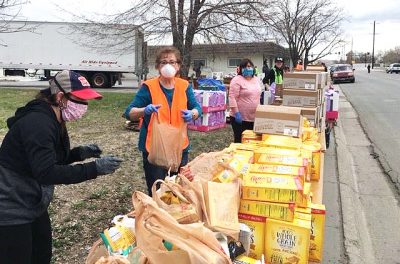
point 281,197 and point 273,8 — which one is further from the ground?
point 273,8

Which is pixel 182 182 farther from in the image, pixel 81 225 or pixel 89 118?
pixel 89 118

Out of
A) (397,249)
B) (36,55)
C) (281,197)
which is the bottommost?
(397,249)

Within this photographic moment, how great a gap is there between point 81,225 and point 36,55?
2331 cm

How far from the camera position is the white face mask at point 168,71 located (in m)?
3.57

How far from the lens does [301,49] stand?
1316 inches

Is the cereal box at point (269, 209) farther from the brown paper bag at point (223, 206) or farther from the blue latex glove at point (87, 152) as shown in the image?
the blue latex glove at point (87, 152)

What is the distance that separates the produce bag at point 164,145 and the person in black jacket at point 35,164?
3.35ft

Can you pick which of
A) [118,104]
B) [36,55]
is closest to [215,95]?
[118,104]

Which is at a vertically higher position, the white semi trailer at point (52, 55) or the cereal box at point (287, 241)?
the white semi trailer at point (52, 55)

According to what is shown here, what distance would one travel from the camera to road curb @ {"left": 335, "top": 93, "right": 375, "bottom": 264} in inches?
164

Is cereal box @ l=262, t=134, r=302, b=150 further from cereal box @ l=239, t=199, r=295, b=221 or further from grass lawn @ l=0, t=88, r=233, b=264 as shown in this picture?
grass lawn @ l=0, t=88, r=233, b=264

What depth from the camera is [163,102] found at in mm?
3598

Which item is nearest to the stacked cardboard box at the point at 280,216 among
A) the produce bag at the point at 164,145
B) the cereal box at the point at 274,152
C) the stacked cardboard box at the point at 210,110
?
the cereal box at the point at 274,152

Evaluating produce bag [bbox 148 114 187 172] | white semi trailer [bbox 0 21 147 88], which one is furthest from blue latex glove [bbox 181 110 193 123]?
white semi trailer [bbox 0 21 147 88]
